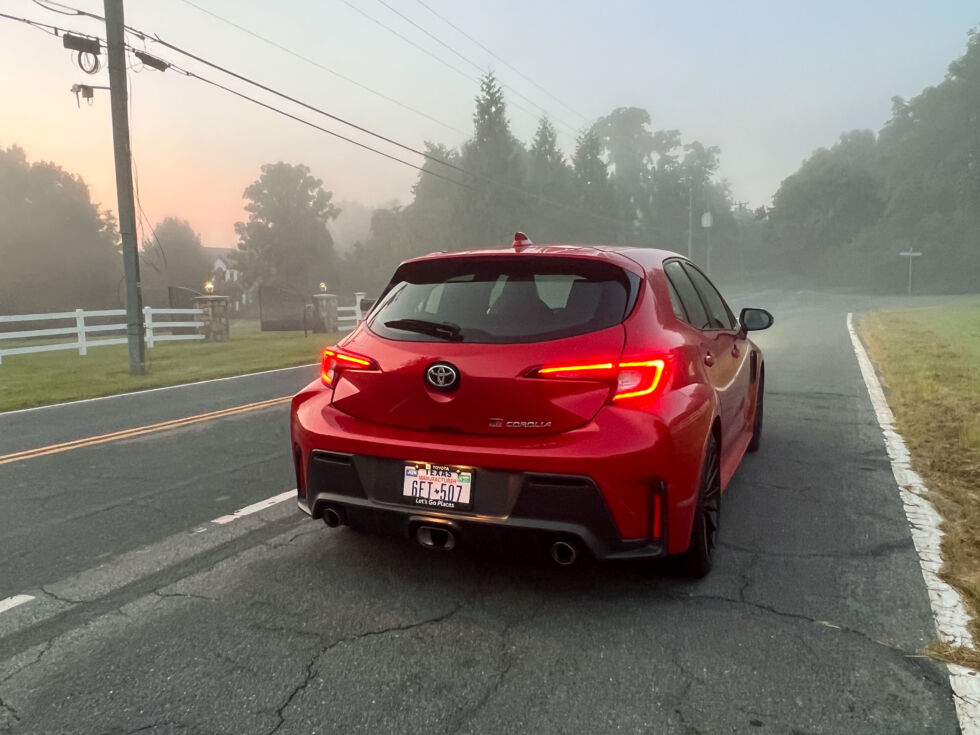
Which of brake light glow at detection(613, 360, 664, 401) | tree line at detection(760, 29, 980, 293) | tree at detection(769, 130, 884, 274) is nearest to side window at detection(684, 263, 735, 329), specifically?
brake light glow at detection(613, 360, 664, 401)

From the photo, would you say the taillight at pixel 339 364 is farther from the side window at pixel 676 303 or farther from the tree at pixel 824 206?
the tree at pixel 824 206

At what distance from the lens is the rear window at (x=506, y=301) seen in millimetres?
3281

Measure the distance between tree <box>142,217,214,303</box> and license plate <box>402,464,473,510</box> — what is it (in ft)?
187

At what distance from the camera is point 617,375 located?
3.09 metres

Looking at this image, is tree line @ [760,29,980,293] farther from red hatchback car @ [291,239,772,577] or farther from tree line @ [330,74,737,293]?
red hatchback car @ [291,239,772,577]

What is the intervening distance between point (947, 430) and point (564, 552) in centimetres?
541

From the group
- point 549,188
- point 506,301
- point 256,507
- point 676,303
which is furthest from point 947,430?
point 549,188

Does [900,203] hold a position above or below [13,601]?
above

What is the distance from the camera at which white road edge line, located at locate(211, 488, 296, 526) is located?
450 cm

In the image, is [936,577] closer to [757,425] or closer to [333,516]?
[757,425]

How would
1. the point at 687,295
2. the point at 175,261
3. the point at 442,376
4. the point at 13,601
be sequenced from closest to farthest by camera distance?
the point at 442,376, the point at 13,601, the point at 687,295, the point at 175,261

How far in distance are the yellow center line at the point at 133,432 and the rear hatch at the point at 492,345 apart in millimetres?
4515

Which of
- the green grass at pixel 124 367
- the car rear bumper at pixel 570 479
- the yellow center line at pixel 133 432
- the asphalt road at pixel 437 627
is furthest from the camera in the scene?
the green grass at pixel 124 367

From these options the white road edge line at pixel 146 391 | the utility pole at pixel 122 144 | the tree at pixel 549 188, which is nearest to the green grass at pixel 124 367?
the white road edge line at pixel 146 391
